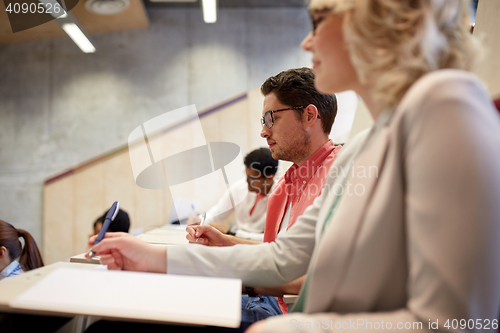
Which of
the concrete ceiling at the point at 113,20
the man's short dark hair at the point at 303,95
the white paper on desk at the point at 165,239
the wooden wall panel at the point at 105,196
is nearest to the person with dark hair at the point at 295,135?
the man's short dark hair at the point at 303,95

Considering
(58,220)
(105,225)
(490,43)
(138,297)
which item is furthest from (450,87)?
(58,220)

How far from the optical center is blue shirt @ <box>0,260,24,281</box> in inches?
70.2

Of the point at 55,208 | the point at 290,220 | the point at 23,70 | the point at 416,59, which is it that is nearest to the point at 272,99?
the point at 290,220

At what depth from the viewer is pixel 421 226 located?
484 mm

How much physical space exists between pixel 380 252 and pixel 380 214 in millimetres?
65

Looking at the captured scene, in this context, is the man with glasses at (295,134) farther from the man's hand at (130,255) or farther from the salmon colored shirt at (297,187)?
the man's hand at (130,255)

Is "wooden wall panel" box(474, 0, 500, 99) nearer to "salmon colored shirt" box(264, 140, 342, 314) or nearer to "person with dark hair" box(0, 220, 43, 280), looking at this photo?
"salmon colored shirt" box(264, 140, 342, 314)

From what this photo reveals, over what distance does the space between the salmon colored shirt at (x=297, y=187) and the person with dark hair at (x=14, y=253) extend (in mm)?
1505

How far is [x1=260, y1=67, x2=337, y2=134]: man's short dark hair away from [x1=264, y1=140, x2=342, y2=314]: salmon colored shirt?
143 millimetres

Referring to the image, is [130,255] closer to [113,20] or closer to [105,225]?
[105,225]

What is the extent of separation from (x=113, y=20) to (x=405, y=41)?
5098 mm

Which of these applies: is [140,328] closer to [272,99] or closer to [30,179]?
[272,99]

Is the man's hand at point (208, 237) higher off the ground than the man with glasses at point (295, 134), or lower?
lower

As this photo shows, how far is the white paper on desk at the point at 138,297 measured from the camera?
472mm
